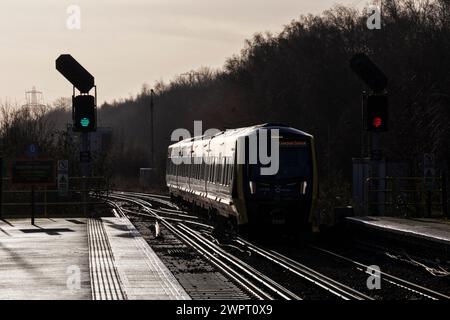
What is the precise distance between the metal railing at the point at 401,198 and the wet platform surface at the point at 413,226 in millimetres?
1500

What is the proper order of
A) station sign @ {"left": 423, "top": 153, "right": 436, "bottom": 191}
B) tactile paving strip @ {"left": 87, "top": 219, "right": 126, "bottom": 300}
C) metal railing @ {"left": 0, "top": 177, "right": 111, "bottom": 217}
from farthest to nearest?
1. metal railing @ {"left": 0, "top": 177, "right": 111, "bottom": 217}
2. station sign @ {"left": 423, "top": 153, "right": 436, "bottom": 191}
3. tactile paving strip @ {"left": 87, "top": 219, "right": 126, "bottom": 300}

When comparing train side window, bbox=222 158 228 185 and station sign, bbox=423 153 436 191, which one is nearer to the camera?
train side window, bbox=222 158 228 185

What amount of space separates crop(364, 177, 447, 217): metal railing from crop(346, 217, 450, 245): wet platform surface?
1500 millimetres

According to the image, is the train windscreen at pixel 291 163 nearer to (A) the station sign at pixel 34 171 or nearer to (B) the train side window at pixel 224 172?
(B) the train side window at pixel 224 172

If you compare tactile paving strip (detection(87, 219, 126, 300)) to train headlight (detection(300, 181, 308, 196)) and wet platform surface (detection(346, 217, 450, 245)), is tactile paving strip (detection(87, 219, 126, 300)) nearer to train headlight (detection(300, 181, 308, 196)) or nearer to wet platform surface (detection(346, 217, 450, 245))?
train headlight (detection(300, 181, 308, 196))

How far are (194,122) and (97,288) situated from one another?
92746mm

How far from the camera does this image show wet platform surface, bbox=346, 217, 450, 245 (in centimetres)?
2297

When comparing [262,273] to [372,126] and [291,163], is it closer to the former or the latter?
[291,163]

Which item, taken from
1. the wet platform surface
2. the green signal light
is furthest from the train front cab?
the green signal light

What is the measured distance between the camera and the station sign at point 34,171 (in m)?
31.6

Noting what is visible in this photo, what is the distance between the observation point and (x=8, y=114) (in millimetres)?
57594

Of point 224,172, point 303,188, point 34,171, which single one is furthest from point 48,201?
point 303,188

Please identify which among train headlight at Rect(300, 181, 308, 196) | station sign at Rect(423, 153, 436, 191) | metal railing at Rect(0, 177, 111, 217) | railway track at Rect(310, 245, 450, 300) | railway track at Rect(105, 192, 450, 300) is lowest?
railway track at Rect(310, 245, 450, 300)
